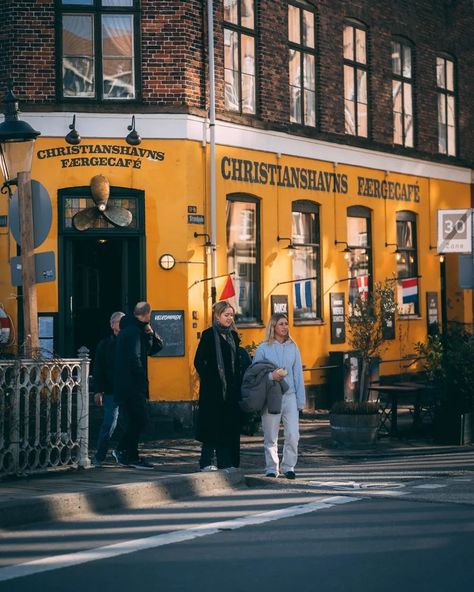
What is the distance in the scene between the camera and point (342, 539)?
8305 mm

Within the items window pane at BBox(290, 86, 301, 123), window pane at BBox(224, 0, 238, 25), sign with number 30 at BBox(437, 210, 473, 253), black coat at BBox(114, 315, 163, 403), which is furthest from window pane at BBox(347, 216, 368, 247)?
black coat at BBox(114, 315, 163, 403)

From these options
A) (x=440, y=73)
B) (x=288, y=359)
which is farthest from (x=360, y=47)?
(x=288, y=359)

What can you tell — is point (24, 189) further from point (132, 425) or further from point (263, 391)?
point (263, 391)

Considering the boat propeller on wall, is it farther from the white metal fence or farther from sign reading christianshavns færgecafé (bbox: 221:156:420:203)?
the white metal fence

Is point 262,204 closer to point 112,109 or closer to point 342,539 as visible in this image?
point 112,109

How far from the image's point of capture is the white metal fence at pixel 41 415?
35.7ft

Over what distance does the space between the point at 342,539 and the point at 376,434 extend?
25.3 ft

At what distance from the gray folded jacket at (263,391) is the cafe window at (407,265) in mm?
12300

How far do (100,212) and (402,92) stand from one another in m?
8.70

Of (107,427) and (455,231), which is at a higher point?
(455,231)

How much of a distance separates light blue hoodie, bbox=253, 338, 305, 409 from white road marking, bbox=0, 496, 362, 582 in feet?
6.42

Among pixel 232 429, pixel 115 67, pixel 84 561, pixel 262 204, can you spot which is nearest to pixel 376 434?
pixel 232 429

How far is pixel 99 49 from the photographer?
1855cm

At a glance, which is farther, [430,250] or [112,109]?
[430,250]
